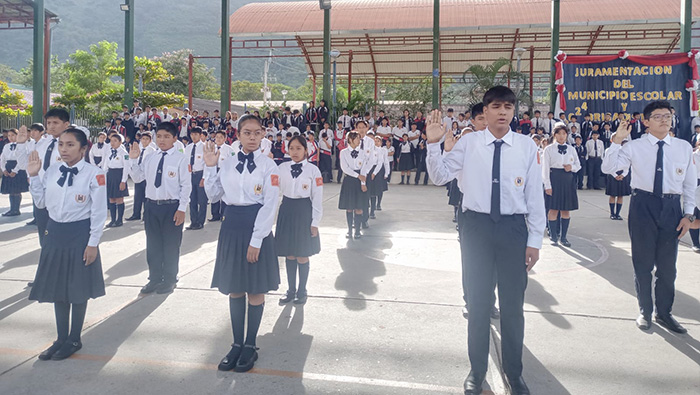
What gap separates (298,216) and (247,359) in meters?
1.92

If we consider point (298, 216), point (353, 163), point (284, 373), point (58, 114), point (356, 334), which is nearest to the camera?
point (284, 373)

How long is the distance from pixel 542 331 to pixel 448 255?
9.32 ft

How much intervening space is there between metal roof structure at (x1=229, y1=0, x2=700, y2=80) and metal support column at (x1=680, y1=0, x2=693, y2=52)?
3.68 m

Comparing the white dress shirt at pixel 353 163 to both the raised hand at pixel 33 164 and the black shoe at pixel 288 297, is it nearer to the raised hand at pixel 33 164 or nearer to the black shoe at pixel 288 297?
the black shoe at pixel 288 297

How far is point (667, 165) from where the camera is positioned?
456 cm

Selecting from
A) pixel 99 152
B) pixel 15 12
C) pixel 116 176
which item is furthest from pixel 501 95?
pixel 15 12

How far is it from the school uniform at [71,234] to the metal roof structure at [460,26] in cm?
1672

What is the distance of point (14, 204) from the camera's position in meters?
10.4

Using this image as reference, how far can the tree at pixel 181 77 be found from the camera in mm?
45906

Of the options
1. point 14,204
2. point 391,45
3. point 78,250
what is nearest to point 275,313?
point 78,250

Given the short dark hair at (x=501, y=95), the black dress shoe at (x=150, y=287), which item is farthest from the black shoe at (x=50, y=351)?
the short dark hair at (x=501, y=95)

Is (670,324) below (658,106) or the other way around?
below

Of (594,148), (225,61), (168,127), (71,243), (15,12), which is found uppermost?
(15,12)

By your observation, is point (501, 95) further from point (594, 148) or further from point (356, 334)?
point (594, 148)
